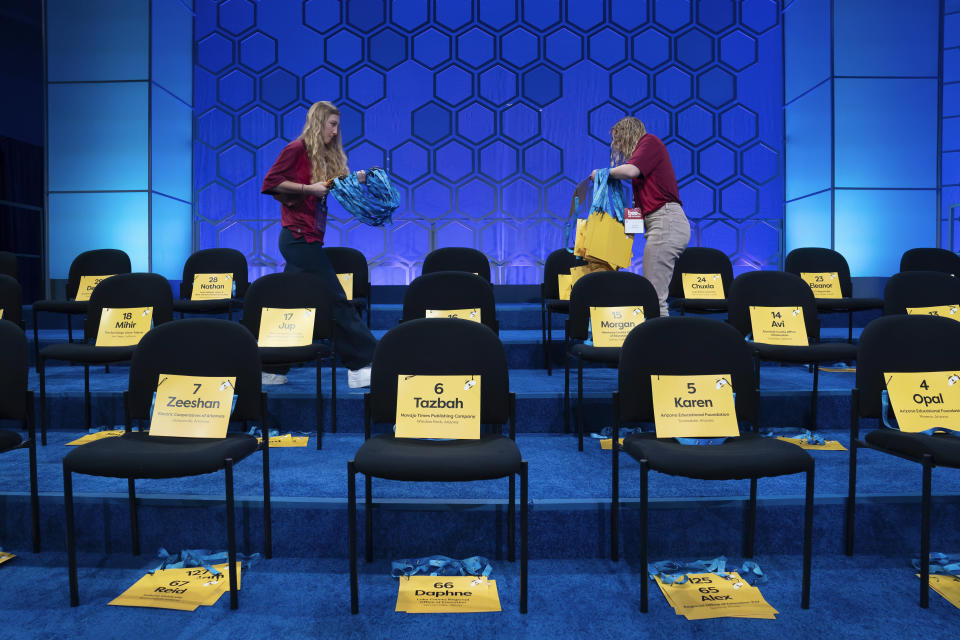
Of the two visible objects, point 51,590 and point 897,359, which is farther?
point 897,359

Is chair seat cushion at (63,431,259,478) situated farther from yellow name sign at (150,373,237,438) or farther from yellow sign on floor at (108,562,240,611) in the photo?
yellow sign on floor at (108,562,240,611)

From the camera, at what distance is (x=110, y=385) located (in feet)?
10.2

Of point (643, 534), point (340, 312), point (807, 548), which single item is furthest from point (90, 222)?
point (807, 548)

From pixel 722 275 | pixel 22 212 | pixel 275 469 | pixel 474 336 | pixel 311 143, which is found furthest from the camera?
pixel 22 212

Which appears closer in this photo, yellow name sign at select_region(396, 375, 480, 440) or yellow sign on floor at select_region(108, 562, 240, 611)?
yellow sign on floor at select_region(108, 562, 240, 611)

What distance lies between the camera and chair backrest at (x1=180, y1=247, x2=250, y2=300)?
398cm

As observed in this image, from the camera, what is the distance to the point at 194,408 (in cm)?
191

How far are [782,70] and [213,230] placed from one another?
214 inches

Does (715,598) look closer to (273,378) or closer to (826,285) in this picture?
(273,378)

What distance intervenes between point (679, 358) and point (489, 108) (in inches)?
166

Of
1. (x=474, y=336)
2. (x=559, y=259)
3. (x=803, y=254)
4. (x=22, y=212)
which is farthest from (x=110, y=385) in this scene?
(x=22, y=212)

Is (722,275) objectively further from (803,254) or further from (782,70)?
(782,70)

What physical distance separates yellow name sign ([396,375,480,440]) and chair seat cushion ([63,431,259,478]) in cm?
50

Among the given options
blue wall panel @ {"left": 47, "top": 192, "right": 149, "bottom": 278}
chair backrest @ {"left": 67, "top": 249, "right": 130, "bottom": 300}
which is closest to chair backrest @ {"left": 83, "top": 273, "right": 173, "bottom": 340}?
chair backrest @ {"left": 67, "top": 249, "right": 130, "bottom": 300}
